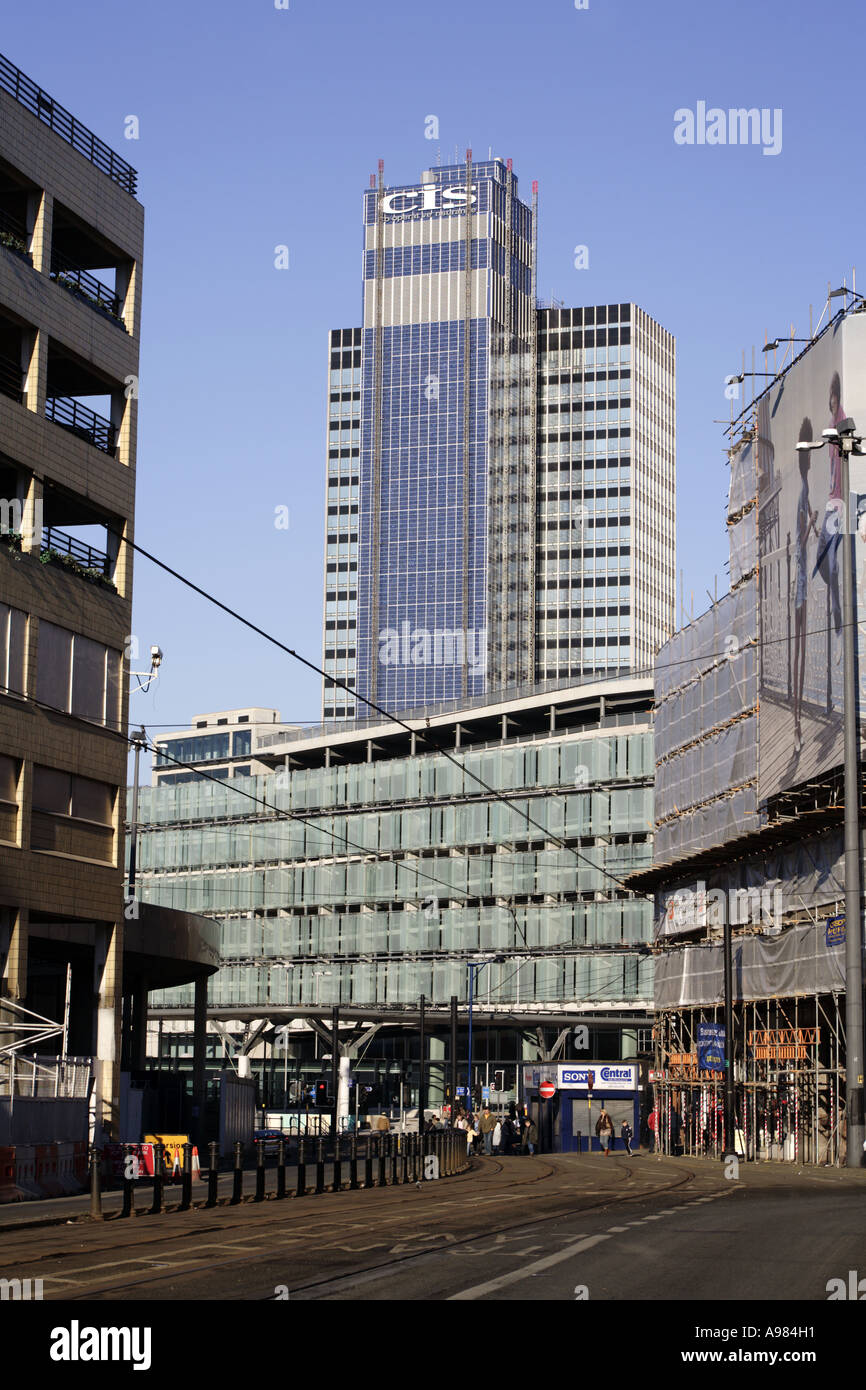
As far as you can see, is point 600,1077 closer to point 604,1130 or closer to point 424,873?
point 604,1130

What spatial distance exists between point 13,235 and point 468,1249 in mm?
30058

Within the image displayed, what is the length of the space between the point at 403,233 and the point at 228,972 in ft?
316

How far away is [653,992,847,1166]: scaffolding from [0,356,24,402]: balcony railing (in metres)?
25.0

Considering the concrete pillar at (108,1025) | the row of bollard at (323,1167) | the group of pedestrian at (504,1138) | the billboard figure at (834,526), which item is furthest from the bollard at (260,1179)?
the group of pedestrian at (504,1138)

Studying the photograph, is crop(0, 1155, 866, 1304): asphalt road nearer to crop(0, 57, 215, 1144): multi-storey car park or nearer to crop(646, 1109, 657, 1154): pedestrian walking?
crop(0, 57, 215, 1144): multi-storey car park

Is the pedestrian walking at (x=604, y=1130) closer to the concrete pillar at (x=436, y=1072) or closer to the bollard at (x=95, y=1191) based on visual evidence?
the bollard at (x=95, y=1191)

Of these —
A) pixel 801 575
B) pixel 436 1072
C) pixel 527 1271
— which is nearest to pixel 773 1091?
pixel 801 575

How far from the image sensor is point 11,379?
4072 centimetres

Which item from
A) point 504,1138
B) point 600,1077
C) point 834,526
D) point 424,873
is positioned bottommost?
point 504,1138

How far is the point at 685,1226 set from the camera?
19781 mm

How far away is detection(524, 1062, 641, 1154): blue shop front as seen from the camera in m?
58.0

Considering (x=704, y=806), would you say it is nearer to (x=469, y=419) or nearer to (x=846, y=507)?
(x=846, y=507)

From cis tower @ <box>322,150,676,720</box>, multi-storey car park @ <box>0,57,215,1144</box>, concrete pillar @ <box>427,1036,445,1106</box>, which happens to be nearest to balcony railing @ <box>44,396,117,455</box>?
multi-storey car park @ <box>0,57,215,1144</box>
